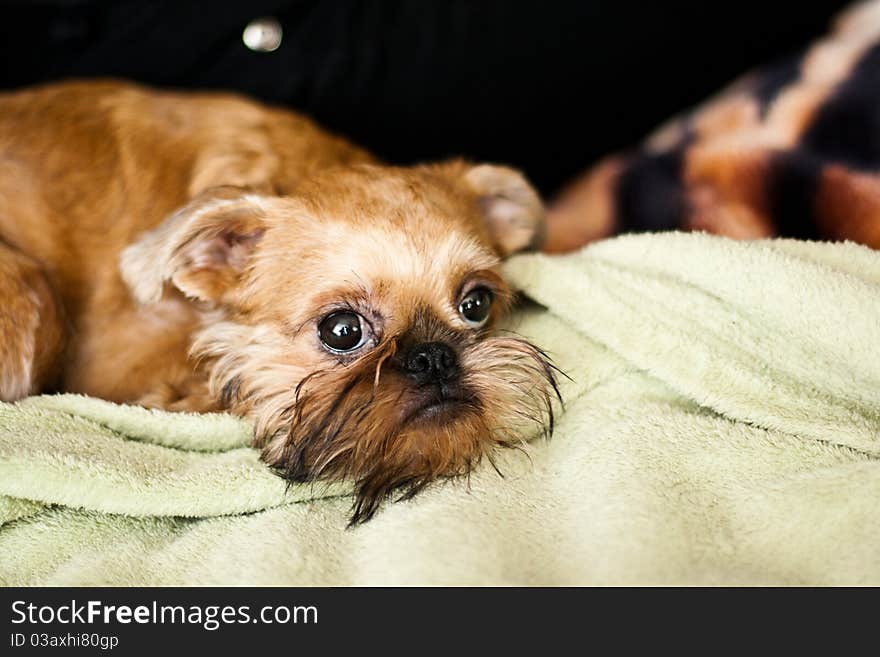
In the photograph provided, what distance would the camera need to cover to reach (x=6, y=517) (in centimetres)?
159

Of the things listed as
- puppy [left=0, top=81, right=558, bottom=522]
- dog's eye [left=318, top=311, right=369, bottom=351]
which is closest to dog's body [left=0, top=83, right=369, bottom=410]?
puppy [left=0, top=81, right=558, bottom=522]

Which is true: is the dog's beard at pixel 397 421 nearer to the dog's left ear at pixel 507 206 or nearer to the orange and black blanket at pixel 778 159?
the dog's left ear at pixel 507 206

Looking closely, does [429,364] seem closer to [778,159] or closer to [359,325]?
[359,325]

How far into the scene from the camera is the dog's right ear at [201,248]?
6.61 ft

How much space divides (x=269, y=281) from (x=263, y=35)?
3.85 feet

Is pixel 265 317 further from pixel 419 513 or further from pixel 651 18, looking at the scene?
pixel 651 18

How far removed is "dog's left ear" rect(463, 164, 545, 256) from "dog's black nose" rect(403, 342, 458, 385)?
72 cm

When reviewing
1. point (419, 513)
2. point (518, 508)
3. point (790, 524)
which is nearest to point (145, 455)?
point (419, 513)

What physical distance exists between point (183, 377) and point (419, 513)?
1018 mm

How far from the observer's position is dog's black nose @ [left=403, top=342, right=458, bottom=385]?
1798mm

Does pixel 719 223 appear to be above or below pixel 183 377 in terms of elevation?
above

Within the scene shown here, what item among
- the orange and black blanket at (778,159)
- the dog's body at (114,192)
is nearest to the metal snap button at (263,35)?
the dog's body at (114,192)
